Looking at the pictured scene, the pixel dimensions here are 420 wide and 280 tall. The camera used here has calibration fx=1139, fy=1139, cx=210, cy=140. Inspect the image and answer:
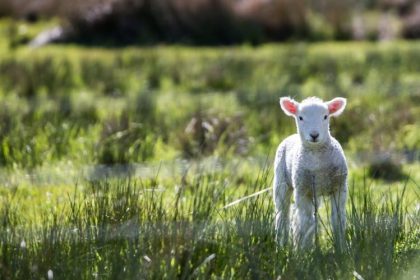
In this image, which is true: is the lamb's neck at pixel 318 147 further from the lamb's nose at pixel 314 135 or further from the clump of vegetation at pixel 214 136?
the clump of vegetation at pixel 214 136

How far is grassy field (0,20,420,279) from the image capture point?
19.8 ft

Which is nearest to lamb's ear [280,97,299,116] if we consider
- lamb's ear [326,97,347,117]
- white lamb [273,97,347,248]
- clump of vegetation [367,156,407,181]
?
white lamb [273,97,347,248]

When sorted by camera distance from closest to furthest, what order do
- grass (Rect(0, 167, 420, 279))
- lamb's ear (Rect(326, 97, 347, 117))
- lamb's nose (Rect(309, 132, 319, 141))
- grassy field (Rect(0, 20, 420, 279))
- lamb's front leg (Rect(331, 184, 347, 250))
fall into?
1. grass (Rect(0, 167, 420, 279))
2. grassy field (Rect(0, 20, 420, 279))
3. lamb's front leg (Rect(331, 184, 347, 250))
4. lamb's nose (Rect(309, 132, 319, 141))
5. lamb's ear (Rect(326, 97, 347, 117))

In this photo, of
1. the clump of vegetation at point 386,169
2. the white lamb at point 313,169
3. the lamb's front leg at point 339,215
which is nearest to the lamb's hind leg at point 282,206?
the white lamb at point 313,169

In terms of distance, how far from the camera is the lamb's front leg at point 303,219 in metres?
6.40

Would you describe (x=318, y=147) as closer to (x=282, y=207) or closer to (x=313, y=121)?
(x=313, y=121)

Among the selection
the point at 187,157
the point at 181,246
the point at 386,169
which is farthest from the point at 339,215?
the point at 187,157

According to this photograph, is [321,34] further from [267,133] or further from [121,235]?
[121,235]

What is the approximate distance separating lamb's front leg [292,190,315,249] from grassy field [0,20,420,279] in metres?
0.13

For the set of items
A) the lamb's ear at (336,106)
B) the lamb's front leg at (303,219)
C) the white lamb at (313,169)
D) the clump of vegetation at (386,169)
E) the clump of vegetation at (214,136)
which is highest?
the lamb's ear at (336,106)

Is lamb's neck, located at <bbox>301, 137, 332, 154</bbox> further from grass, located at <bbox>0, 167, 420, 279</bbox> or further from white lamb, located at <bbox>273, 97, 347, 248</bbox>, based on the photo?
grass, located at <bbox>0, 167, 420, 279</bbox>

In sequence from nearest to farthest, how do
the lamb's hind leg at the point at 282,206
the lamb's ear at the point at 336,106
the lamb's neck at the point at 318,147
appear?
the lamb's hind leg at the point at 282,206
the lamb's neck at the point at 318,147
the lamb's ear at the point at 336,106

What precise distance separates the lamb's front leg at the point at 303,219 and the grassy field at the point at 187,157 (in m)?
0.13

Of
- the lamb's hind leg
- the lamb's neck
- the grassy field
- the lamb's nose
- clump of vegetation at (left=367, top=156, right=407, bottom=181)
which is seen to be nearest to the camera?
the grassy field
